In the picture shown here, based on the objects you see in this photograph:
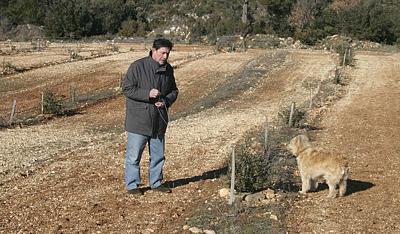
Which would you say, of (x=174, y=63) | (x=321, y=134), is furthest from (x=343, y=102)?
(x=174, y=63)

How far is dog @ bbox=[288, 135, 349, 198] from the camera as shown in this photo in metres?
6.71

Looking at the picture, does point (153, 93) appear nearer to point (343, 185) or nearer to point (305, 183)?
point (305, 183)

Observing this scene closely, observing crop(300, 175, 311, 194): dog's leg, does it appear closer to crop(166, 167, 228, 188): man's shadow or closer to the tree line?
crop(166, 167, 228, 188): man's shadow

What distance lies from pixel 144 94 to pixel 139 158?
91 centimetres

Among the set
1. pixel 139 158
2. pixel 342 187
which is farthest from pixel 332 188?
pixel 139 158

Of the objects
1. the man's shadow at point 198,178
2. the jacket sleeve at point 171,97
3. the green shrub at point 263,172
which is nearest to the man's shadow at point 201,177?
the man's shadow at point 198,178

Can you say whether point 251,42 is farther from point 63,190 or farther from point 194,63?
point 63,190

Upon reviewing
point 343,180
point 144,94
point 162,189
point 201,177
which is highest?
point 144,94

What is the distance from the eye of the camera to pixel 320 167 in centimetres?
679

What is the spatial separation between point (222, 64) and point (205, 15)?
35131 mm

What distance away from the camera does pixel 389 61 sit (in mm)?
33500

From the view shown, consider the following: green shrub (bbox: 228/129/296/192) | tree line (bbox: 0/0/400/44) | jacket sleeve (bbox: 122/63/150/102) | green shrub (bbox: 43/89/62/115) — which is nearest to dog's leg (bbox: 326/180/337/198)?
green shrub (bbox: 228/129/296/192)

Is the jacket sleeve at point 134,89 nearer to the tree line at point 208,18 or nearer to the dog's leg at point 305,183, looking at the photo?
the dog's leg at point 305,183

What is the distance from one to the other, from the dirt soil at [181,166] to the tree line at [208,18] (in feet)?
120
